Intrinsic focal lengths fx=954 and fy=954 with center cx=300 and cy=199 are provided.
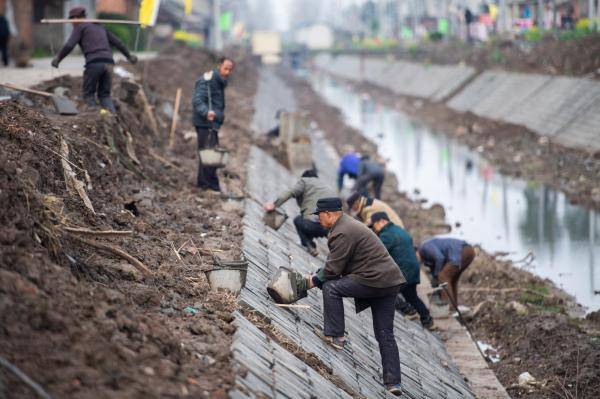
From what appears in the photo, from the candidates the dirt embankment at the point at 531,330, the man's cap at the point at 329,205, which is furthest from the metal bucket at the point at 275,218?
the man's cap at the point at 329,205

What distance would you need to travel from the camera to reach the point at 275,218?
12.7 metres

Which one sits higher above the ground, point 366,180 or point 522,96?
point 366,180

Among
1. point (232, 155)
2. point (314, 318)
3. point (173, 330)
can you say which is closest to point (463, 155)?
point (232, 155)

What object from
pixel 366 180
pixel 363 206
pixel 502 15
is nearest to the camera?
pixel 363 206

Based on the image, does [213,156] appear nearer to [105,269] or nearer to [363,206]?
[363,206]

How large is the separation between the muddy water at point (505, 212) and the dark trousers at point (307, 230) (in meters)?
4.86

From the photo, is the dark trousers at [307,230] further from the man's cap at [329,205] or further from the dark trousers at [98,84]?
the man's cap at [329,205]

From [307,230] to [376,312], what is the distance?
433 cm

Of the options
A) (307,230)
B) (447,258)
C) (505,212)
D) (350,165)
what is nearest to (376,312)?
(307,230)

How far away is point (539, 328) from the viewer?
41.1ft

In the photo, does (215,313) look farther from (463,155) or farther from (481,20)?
(481,20)

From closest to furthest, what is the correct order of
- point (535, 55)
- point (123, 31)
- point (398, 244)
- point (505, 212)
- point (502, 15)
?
point (398, 244) < point (505, 212) < point (123, 31) < point (535, 55) < point (502, 15)

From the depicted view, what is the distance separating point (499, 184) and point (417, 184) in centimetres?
251

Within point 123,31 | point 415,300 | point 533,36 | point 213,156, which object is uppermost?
point 123,31
